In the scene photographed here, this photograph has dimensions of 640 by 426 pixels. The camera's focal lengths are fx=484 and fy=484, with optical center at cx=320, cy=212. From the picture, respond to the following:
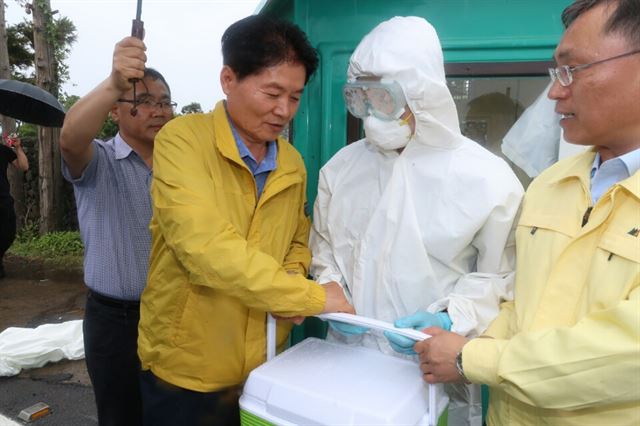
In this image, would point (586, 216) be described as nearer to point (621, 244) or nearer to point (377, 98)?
point (621, 244)

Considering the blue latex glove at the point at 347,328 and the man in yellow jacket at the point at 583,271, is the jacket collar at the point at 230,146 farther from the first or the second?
the man in yellow jacket at the point at 583,271

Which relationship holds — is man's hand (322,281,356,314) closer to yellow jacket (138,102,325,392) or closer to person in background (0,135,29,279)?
yellow jacket (138,102,325,392)

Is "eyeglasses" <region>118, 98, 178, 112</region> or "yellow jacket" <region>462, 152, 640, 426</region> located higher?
"eyeglasses" <region>118, 98, 178, 112</region>

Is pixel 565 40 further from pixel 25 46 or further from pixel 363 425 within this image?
pixel 25 46

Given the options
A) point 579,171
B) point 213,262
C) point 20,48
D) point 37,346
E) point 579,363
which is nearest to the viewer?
point 579,363

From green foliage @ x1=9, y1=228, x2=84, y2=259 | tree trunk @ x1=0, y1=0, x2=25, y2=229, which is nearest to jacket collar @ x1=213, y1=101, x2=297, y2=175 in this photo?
green foliage @ x1=9, y1=228, x2=84, y2=259

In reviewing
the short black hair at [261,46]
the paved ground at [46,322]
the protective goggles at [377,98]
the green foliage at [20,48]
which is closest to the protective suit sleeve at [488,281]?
the protective goggles at [377,98]

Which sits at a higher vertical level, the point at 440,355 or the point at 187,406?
the point at 440,355

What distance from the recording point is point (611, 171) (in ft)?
4.39

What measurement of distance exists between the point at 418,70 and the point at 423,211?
0.50 metres

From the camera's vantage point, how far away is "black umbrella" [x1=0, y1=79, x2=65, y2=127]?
13.4 feet

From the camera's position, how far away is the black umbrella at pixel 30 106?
4.08m

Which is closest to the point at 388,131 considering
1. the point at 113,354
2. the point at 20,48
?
the point at 113,354

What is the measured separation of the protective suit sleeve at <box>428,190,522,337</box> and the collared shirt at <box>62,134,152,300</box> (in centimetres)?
143
